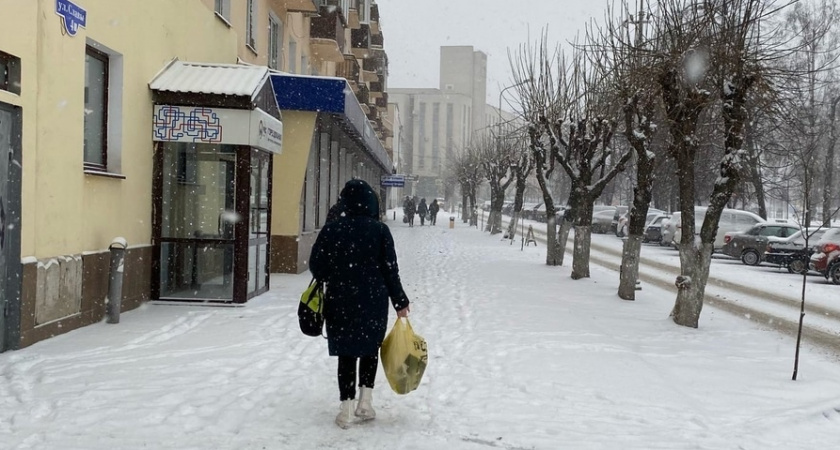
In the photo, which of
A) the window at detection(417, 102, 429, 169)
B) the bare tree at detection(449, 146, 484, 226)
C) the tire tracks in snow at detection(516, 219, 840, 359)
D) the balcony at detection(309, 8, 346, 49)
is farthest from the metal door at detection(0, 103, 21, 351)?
the window at detection(417, 102, 429, 169)

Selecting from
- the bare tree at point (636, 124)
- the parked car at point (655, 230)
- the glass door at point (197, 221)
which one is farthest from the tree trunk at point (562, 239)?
the parked car at point (655, 230)

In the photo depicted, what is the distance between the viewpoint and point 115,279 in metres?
8.81

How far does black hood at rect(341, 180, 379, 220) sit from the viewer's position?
5105 millimetres

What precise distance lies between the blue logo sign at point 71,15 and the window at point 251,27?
799 centimetres

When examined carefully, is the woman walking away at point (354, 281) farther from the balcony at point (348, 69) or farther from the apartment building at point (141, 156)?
the balcony at point (348, 69)

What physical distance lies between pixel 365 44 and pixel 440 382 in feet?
104

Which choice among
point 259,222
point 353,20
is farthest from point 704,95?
point 353,20

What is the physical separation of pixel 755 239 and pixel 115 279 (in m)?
19.5

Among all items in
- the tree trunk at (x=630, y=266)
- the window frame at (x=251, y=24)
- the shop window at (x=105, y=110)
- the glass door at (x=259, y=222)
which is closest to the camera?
the shop window at (x=105, y=110)

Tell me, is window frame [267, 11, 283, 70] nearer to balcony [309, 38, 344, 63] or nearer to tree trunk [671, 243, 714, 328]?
balcony [309, 38, 344, 63]

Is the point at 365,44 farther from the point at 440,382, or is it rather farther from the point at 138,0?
the point at 440,382

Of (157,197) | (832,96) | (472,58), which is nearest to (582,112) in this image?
(157,197)

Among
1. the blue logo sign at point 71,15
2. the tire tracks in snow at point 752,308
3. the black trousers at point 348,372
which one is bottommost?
the tire tracks in snow at point 752,308

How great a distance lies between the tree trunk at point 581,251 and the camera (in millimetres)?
15797
